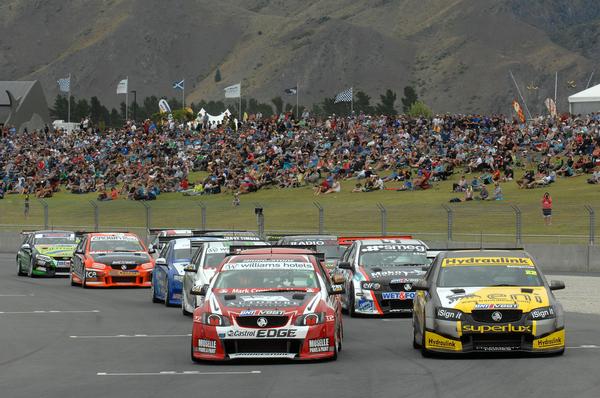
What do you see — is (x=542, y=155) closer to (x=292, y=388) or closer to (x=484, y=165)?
(x=484, y=165)

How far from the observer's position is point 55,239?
122ft

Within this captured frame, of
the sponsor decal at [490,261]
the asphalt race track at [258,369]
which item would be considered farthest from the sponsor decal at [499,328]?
the sponsor decal at [490,261]

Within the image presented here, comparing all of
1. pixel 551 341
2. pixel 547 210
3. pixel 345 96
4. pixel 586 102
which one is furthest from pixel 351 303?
pixel 345 96

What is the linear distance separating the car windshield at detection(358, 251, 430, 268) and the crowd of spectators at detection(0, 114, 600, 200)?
837 inches

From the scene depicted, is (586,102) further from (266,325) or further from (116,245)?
(266,325)

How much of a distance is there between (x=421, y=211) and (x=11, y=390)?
31.0m

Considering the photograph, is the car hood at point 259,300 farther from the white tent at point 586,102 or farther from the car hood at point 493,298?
the white tent at point 586,102

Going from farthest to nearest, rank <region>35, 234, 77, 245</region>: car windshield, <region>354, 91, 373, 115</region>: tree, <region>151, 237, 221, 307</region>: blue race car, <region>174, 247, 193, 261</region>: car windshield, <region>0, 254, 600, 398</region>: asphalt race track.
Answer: <region>354, 91, 373, 115</region>: tree < <region>35, 234, 77, 245</region>: car windshield < <region>174, 247, 193, 261</region>: car windshield < <region>151, 237, 221, 307</region>: blue race car < <region>0, 254, 600, 398</region>: asphalt race track

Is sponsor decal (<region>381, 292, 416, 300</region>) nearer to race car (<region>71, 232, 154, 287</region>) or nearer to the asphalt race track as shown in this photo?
the asphalt race track

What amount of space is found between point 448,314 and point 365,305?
756 centimetres

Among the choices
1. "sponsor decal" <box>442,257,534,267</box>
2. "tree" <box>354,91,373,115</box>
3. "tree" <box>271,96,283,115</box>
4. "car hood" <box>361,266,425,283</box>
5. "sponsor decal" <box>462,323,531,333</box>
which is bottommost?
"sponsor decal" <box>462,323,531,333</box>

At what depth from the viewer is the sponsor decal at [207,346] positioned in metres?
14.6

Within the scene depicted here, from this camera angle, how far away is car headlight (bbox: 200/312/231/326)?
14.5m

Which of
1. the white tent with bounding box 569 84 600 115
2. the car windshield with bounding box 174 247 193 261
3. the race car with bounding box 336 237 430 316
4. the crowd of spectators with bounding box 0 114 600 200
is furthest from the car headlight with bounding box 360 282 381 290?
the white tent with bounding box 569 84 600 115
